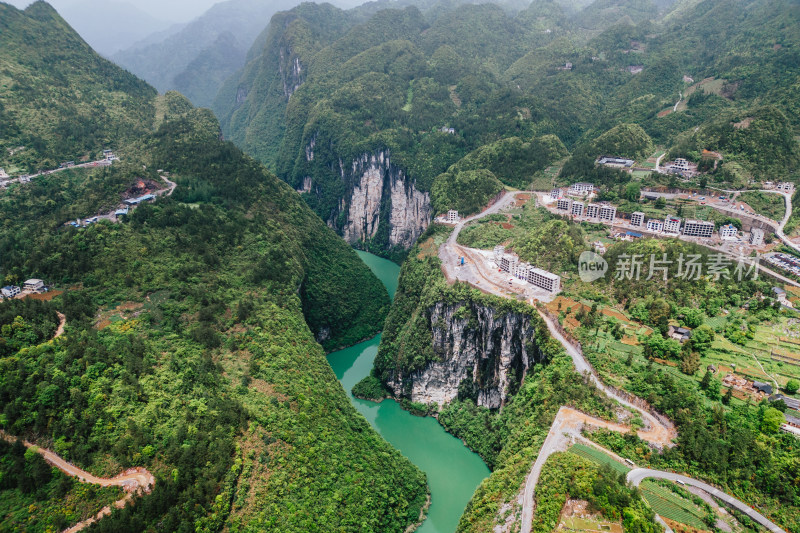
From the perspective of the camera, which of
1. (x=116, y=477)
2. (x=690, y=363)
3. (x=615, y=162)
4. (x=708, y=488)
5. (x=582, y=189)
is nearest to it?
(x=708, y=488)

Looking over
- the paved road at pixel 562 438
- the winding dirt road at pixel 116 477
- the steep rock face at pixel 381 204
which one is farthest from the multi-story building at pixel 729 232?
the winding dirt road at pixel 116 477

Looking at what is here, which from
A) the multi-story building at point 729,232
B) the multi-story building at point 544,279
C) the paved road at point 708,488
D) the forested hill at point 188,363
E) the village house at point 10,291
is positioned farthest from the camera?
the multi-story building at point 729,232

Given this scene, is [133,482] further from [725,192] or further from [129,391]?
[725,192]

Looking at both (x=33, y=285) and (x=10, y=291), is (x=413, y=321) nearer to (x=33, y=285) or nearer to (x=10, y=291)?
(x=33, y=285)

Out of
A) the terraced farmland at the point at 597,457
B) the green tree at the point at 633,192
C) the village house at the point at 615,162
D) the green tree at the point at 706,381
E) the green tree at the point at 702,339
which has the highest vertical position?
the village house at the point at 615,162

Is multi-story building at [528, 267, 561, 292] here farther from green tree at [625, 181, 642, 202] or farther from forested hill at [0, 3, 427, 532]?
green tree at [625, 181, 642, 202]

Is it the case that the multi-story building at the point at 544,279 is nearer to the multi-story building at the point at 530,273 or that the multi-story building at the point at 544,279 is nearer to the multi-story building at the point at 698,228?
the multi-story building at the point at 530,273

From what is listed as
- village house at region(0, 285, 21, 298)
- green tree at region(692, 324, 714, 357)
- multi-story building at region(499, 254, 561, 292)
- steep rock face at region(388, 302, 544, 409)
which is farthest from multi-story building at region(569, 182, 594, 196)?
village house at region(0, 285, 21, 298)

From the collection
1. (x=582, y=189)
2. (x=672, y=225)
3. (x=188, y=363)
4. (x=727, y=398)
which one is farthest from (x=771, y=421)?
(x=582, y=189)
